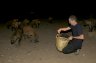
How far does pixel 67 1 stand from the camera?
13.0 meters

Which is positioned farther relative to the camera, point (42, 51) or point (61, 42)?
point (42, 51)

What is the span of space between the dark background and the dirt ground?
84.7 inches

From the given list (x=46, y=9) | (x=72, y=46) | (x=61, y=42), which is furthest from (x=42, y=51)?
(x=46, y=9)

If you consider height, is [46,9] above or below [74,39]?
above

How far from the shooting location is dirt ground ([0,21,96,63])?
250 inches

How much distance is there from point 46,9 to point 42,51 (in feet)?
15.9

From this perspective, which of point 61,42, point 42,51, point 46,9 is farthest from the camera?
point 46,9

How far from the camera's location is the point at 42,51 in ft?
22.5

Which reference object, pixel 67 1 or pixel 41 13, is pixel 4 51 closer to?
pixel 41 13

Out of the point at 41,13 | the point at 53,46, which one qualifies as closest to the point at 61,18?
the point at 41,13

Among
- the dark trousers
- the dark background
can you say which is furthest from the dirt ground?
the dark background

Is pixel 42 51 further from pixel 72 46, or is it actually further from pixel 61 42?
pixel 72 46

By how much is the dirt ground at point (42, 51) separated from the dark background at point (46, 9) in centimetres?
215

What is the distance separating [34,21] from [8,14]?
2.16 meters
